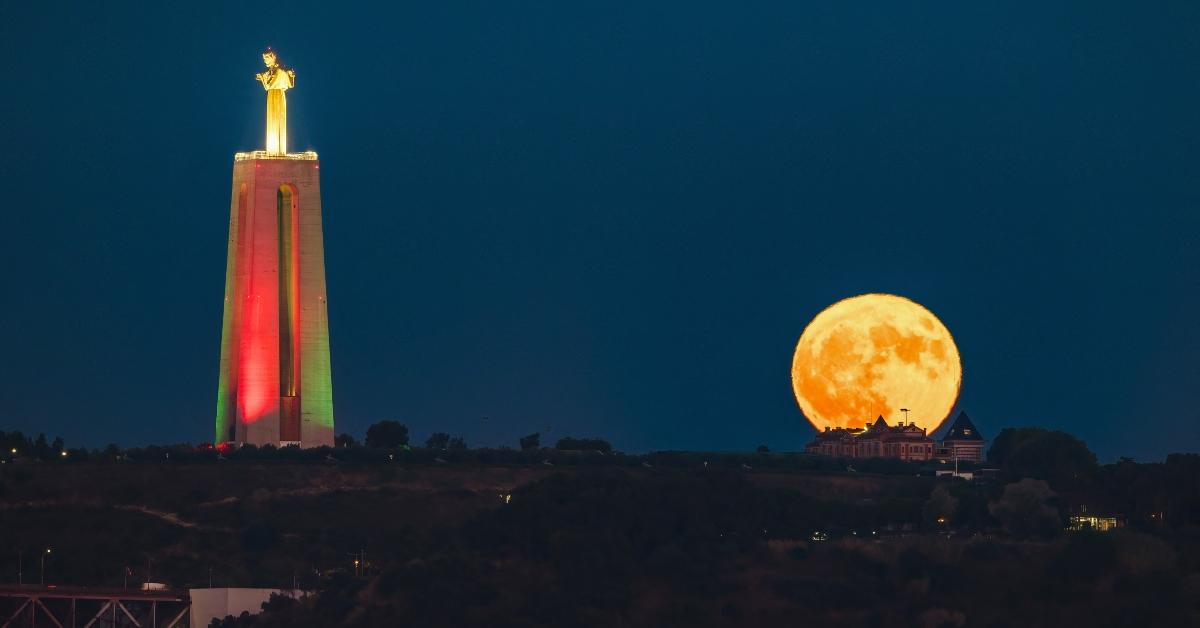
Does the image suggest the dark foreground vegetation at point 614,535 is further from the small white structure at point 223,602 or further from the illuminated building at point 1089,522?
the small white structure at point 223,602

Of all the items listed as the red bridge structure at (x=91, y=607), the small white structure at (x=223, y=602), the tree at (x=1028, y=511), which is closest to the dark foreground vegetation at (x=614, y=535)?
the tree at (x=1028, y=511)

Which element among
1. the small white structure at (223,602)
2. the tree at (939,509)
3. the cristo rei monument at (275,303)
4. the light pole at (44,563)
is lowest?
the small white structure at (223,602)

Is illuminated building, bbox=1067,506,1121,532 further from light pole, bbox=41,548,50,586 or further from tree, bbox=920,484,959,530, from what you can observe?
light pole, bbox=41,548,50,586

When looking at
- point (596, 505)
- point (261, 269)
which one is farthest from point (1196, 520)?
point (261, 269)

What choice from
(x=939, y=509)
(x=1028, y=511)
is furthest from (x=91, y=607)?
(x=1028, y=511)

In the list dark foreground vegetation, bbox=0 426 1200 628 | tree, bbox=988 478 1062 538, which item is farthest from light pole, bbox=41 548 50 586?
tree, bbox=988 478 1062 538

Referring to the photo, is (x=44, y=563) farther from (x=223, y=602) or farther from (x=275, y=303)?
(x=275, y=303)
